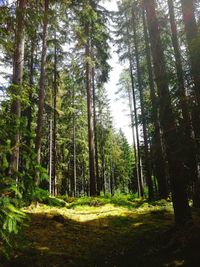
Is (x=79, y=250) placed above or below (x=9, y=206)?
below

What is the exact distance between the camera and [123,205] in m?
14.4

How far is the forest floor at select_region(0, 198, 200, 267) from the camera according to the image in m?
6.06

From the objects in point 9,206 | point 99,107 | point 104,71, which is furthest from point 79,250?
point 99,107

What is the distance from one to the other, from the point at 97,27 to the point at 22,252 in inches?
568

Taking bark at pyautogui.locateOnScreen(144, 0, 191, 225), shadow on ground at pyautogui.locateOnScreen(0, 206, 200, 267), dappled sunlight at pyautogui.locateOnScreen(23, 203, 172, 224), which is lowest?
shadow on ground at pyautogui.locateOnScreen(0, 206, 200, 267)

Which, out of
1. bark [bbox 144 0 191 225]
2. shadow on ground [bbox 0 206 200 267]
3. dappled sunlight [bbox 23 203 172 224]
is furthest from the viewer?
dappled sunlight [bbox 23 203 172 224]

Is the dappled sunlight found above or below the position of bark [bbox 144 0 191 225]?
below

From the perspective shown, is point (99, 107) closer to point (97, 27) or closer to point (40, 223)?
point (97, 27)

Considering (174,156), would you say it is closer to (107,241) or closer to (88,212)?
(107,241)

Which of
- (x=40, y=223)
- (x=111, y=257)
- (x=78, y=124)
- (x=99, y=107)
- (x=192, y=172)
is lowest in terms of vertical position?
(x=111, y=257)

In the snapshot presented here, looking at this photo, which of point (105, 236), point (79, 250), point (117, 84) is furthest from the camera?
point (117, 84)

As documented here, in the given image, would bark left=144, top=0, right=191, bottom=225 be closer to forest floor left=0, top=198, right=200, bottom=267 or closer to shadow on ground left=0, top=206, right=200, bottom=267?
forest floor left=0, top=198, right=200, bottom=267

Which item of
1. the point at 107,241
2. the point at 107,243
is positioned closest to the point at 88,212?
the point at 107,241

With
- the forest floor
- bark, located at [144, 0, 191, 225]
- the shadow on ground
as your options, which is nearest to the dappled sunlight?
the forest floor
